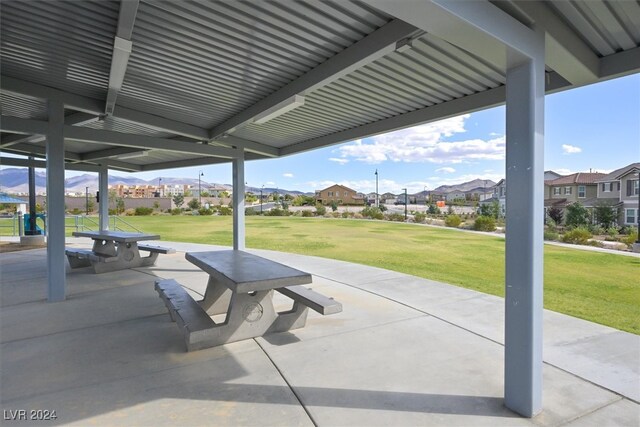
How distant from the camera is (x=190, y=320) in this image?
11.5 ft

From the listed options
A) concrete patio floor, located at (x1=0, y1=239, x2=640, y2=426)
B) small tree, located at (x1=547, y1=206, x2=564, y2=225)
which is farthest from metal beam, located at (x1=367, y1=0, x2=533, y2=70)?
small tree, located at (x1=547, y1=206, x2=564, y2=225)

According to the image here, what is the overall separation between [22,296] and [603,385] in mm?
7921

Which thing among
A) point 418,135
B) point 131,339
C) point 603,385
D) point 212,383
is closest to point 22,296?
point 131,339

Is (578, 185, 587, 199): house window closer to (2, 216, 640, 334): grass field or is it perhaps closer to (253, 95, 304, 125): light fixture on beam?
(2, 216, 640, 334): grass field

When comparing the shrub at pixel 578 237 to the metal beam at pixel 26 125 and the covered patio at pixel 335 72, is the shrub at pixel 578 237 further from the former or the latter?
the metal beam at pixel 26 125

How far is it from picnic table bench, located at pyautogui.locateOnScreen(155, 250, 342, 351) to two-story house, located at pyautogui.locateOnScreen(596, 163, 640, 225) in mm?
30210

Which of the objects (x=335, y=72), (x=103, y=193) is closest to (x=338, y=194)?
(x=103, y=193)

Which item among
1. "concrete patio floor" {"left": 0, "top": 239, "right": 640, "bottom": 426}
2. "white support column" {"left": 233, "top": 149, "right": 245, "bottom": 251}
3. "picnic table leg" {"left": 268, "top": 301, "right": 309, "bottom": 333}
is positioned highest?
"white support column" {"left": 233, "top": 149, "right": 245, "bottom": 251}

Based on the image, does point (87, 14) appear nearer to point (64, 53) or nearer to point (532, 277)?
point (64, 53)

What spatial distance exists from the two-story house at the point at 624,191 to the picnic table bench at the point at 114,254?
102 feet

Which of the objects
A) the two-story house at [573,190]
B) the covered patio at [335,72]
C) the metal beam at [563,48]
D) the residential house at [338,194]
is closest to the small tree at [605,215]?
the two-story house at [573,190]

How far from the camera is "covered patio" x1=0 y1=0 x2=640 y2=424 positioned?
2.40m

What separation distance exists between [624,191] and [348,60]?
34.1m

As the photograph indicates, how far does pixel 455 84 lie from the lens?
4320 millimetres
